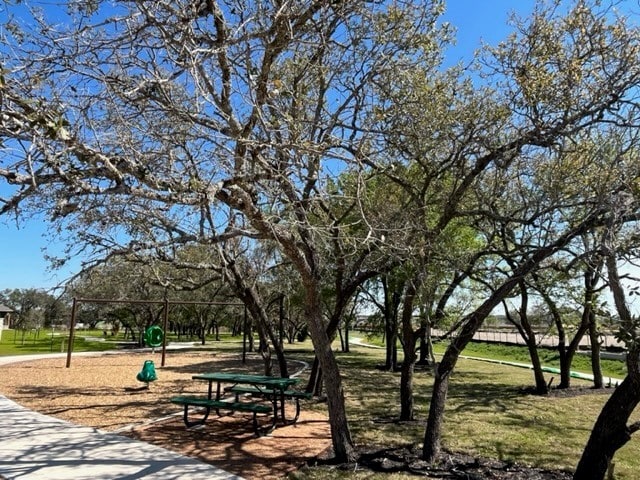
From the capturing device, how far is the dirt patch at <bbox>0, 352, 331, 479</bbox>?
662 centimetres

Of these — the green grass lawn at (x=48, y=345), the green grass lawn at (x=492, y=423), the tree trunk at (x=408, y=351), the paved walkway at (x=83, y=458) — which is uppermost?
the tree trunk at (x=408, y=351)

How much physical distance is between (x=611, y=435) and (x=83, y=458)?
20.0 feet

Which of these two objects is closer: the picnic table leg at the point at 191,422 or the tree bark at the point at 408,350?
the tree bark at the point at 408,350

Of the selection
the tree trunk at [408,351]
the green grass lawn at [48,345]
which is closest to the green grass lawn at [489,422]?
the tree trunk at [408,351]

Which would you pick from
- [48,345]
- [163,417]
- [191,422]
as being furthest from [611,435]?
[48,345]

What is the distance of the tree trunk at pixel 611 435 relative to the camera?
5438 mm

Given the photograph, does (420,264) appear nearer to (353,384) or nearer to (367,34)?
(367,34)

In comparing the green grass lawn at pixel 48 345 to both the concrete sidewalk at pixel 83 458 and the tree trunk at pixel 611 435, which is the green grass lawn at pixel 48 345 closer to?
the concrete sidewalk at pixel 83 458

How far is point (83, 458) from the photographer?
6234mm

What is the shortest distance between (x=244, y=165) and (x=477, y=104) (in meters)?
4.52

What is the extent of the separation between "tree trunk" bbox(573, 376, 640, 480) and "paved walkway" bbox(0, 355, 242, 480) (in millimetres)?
3818

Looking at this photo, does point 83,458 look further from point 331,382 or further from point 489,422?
point 489,422

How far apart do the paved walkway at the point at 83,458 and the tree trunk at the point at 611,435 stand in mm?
3818

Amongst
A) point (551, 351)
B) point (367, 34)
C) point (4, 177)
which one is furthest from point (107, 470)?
point (551, 351)
